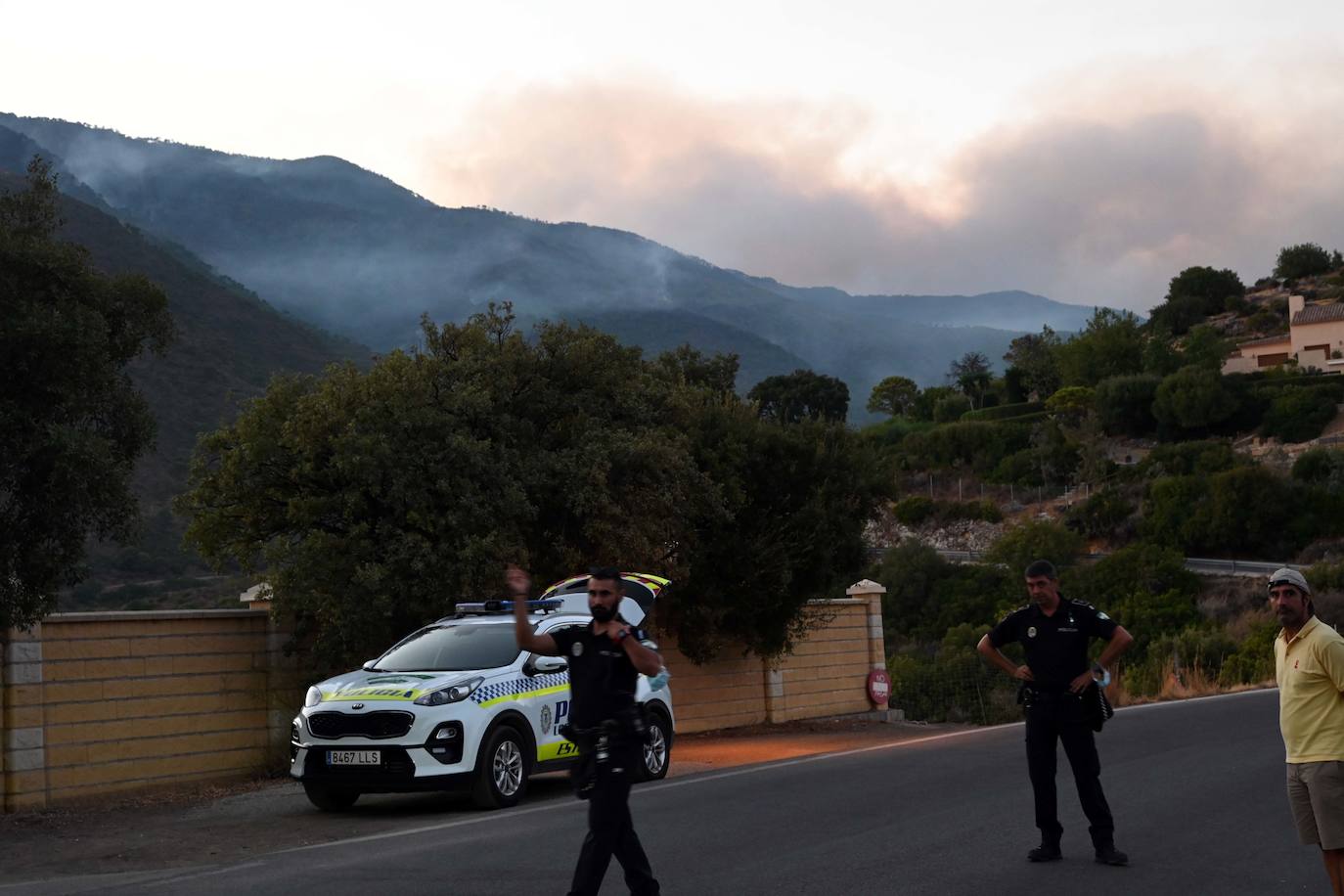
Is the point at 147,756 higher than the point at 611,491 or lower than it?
lower

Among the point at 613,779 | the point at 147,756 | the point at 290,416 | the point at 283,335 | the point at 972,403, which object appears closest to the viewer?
the point at 613,779

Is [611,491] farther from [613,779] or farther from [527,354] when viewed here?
[613,779]

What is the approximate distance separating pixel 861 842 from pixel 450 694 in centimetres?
419

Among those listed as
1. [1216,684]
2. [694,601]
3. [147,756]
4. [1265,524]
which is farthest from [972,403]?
[147,756]

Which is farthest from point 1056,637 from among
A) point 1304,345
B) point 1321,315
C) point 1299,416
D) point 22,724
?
point 1321,315

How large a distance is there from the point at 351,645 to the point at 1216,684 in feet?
60.4

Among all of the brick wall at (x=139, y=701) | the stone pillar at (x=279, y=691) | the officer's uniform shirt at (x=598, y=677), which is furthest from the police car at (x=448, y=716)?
the officer's uniform shirt at (x=598, y=677)

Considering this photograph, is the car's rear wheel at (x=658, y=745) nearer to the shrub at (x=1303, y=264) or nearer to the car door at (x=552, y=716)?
Result: the car door at (x=552, y=716)

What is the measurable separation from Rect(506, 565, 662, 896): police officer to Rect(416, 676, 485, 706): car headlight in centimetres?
545

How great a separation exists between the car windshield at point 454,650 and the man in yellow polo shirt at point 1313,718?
8.08 metres

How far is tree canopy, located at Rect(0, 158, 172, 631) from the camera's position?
41.1 feet

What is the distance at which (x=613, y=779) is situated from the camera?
716 cm

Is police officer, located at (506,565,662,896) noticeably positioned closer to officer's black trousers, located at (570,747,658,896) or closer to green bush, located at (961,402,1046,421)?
officer's black trousers, located at (570,747,658,896)

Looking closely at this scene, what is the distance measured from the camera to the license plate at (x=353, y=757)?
12.8 metres
